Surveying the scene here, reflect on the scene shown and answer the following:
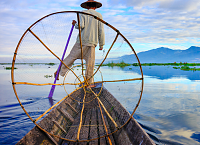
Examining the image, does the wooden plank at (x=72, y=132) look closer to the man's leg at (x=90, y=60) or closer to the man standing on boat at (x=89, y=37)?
the man standing on boat at (x=89, y=37)

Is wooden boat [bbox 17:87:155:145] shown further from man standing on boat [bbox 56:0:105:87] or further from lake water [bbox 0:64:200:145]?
man standing on boat [bbox 56:0:105:87]

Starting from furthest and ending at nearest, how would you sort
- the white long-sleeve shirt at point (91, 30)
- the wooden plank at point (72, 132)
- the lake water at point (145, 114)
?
1. the white long-sleeve shirt at point (91, 30)
2. the lake water at point (145, 114)
3. the wooden plank at point (72, 132)

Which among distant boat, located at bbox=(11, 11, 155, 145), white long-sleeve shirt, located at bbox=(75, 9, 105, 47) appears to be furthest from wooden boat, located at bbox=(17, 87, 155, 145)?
white long-sleeve shirt, located at bbox=(75, 9, 105, 47)

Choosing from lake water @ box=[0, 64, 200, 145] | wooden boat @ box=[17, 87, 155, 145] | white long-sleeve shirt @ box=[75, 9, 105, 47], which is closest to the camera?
wooden boat @ box=[17, 87, 155, 145]

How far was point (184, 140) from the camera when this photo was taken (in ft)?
9.38

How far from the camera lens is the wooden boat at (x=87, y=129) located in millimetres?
1881

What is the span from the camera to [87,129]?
2594 millimetres

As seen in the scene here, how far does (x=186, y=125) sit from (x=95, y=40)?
2.65 m

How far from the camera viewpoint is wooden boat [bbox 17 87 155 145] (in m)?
1.88

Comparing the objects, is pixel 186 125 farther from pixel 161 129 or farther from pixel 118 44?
pixel 118 44

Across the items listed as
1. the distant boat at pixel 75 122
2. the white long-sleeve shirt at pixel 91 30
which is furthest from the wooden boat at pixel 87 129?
the white long-sleeve shirt at pixel 91 30

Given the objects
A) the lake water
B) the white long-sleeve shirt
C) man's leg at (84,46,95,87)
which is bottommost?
the lake water

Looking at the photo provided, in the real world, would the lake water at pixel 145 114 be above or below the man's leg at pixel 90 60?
below

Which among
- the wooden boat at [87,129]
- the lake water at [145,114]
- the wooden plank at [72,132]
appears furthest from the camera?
the lake water at [145,114]
